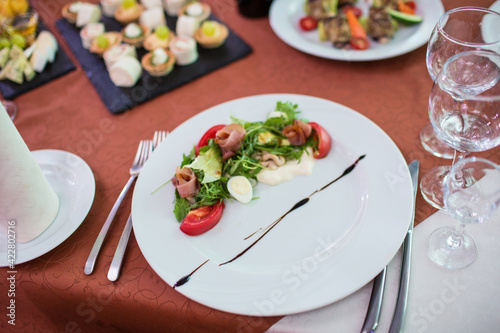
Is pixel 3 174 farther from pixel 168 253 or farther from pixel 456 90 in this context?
pixel 456 90

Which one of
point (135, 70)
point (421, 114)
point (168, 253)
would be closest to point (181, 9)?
point (135, 70)

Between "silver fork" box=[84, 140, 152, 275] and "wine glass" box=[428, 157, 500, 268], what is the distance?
953 mm

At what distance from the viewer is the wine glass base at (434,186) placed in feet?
3.66

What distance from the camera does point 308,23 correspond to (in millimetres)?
1802

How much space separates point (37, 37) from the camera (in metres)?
2.07

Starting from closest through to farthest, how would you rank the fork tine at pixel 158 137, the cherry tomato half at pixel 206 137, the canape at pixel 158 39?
the cherry tomato half at pixel 206 137 → the fork tine at pixel 158 137 → the canape at pixel 158 39

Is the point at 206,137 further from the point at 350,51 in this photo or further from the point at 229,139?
the point at 350,51

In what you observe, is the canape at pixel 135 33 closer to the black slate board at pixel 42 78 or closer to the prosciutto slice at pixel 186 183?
the black slate board at pixel 42 78

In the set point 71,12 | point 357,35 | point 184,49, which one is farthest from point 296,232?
point 71,12

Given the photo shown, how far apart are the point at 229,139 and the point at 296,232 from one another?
0.37m

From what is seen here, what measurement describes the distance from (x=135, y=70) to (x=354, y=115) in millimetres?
1033

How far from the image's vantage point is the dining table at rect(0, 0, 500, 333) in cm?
106

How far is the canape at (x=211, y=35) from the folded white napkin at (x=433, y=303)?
1.33m

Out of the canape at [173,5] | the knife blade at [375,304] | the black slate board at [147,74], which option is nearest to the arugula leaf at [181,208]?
the knife blade at [375,304]
